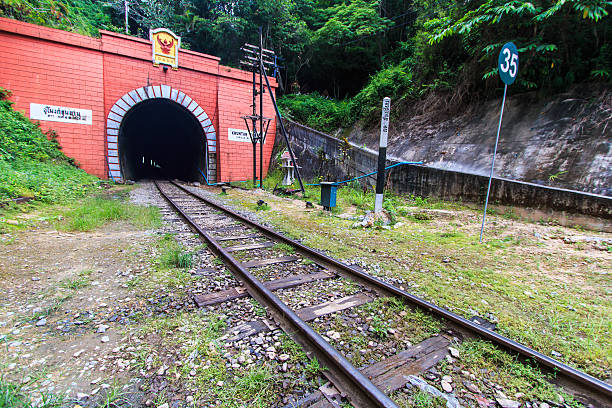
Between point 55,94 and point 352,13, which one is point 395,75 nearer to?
point 352,13

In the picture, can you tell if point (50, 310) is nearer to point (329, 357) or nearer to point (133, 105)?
point (329, 357)

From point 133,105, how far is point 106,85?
4.39 feet

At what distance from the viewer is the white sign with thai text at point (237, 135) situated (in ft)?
54.7

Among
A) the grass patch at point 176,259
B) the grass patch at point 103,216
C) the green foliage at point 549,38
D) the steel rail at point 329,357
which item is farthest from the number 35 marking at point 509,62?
the grass patch at point 103,216

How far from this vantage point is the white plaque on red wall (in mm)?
11820

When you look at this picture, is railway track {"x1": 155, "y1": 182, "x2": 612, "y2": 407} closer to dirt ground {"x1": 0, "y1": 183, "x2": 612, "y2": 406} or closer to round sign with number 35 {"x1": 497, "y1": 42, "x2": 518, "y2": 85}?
dirt ground {"x1": 0, "y1": 183, "x2": 612, "y2": 406}

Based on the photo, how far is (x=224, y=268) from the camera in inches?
152

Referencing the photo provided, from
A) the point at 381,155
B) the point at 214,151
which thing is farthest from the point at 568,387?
the point at 214,151

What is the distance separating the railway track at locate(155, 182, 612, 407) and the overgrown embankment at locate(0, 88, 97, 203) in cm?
586

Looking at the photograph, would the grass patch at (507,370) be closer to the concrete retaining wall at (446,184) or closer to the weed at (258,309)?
the weed at (258,309)

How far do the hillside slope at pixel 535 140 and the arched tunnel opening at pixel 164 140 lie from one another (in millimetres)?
12934

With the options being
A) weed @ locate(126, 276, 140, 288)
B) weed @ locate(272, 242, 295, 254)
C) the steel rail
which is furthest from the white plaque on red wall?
the steel rail

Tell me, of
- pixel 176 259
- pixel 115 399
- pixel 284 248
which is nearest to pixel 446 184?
pixel 284 248

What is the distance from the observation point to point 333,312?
110 inches
